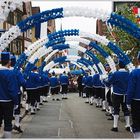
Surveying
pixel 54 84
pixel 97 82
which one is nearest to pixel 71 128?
pixel 97 82

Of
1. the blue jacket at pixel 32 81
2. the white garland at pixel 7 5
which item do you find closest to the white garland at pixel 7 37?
the white garland at pixel 7 5

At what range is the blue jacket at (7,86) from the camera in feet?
36.8

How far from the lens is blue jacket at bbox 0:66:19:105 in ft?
36.8

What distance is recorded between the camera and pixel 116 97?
50.3 feet

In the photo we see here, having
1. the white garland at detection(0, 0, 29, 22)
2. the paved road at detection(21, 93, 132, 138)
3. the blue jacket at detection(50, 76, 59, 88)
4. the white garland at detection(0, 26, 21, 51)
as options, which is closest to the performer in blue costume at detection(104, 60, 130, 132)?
the paved road at detection(21, 93, 132, 138)

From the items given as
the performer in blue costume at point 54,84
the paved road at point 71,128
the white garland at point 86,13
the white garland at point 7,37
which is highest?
the white garland at point 86,13

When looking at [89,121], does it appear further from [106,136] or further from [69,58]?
[69,58]

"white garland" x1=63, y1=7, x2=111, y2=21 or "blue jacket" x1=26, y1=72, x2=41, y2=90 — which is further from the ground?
"white garland" x1=63, y1=7, x2=111, y2=21

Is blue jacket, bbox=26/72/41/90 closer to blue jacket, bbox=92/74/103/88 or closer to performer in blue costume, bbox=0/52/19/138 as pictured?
blue jacket, bbox=92/74/103/88

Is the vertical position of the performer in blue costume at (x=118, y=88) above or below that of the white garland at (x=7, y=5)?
below

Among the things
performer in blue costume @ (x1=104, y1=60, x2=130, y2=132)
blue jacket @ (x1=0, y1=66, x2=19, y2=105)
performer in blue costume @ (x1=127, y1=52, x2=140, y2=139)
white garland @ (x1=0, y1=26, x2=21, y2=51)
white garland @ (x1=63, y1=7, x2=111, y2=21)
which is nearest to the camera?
performer in blue costume @ (x1=127, y1=52, x2=140, y2=139)

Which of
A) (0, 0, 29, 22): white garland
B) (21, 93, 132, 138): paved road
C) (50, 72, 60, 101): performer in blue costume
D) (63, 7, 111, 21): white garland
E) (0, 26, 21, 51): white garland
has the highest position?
(63, 7, 111, 21): white garland

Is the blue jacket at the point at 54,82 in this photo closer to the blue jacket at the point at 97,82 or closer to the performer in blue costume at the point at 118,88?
the blue jacket at the point at 97,82

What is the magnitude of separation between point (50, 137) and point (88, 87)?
53.6ft
